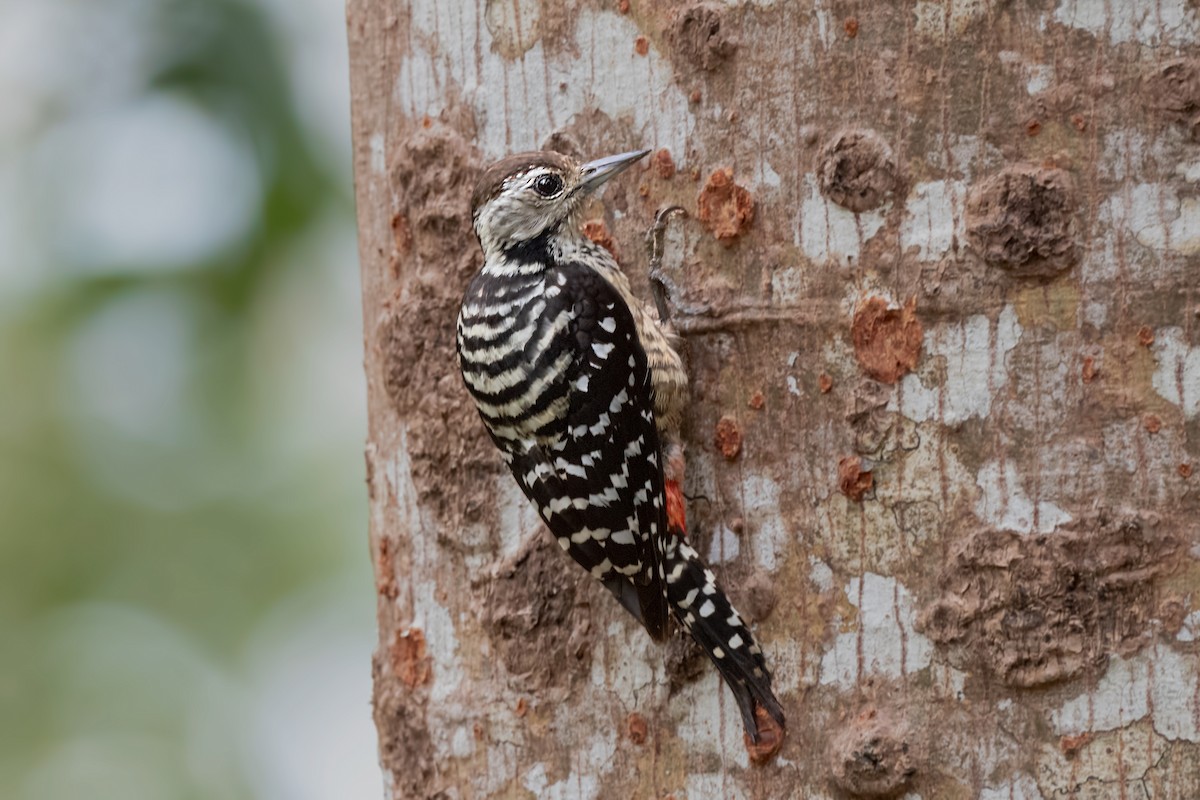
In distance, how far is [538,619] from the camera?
2.72 meters

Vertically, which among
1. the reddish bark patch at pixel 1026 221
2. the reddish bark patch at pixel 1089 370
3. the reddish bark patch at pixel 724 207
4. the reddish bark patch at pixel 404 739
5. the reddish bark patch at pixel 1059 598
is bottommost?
the reddish bark patch at pixel 404 739

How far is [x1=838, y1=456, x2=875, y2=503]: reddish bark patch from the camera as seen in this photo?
2.40m

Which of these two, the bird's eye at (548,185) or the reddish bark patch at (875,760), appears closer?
the reddish bark patch at (875,760)

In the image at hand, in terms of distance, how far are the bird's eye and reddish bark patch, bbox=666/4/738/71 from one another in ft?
1.25

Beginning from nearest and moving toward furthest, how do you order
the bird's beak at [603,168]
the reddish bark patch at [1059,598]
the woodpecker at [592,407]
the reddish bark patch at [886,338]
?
the reddish bark patch at [1059,598] → the reddish bark patch at [886,338] → the woodpecker at [592,407] → the bird's beak at [603,168]

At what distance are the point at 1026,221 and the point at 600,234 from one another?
957 mm

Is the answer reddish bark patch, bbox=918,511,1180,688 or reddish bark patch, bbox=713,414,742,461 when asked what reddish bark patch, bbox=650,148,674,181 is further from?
reddish bark patch, bbox=918,511,1180,688

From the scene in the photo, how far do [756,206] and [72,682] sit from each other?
241 inches

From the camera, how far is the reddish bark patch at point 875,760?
2.31 m

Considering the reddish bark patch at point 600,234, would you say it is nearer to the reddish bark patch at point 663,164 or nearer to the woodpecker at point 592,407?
the woodpecker at point 592,407

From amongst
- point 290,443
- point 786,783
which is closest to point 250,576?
point 290,443

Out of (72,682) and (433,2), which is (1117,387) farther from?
(72,682)

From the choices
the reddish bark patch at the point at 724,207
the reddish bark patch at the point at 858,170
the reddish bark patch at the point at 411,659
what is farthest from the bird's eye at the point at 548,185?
the reddish bark patch at the point at 411,659

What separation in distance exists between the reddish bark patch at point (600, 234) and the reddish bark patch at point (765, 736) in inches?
40.7
